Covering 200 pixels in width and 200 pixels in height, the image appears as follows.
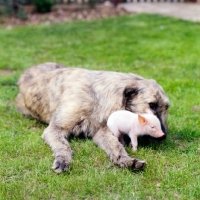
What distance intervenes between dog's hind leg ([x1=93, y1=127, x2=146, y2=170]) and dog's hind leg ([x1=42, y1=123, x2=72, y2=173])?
32cm

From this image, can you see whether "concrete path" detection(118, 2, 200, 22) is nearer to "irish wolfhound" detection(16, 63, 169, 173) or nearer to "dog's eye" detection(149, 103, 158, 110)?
"irish wolfhound" detection(16, 63, 169, 173)

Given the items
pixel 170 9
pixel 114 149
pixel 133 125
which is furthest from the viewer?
pixel 170 9

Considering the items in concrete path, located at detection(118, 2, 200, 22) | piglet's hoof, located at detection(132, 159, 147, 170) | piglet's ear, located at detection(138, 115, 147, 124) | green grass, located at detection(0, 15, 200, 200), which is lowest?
concrete path, located at detection(118, 2, 200, 22)

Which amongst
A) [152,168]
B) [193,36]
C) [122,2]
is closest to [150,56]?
[193,36]

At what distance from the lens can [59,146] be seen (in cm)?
432

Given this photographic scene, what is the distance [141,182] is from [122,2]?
517 inches

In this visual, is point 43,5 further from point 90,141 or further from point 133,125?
point 133,125

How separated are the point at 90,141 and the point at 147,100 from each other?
70 cm

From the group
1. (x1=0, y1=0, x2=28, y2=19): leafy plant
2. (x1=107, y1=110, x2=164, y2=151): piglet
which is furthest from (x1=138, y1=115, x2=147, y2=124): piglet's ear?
(x1=0, y1=0, x2=28, y2=19): leafy plant

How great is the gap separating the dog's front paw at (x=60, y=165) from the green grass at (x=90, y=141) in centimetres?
5

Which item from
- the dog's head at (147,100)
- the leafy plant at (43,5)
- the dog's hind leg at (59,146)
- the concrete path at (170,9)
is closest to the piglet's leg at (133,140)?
the dog's head at (147,100)

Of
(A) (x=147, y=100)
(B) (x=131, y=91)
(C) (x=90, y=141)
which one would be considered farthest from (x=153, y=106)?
(C) (x=90, y=141)

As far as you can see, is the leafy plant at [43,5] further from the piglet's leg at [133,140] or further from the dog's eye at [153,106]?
the piglet's leg at [133,140]

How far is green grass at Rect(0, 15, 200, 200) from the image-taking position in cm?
360
